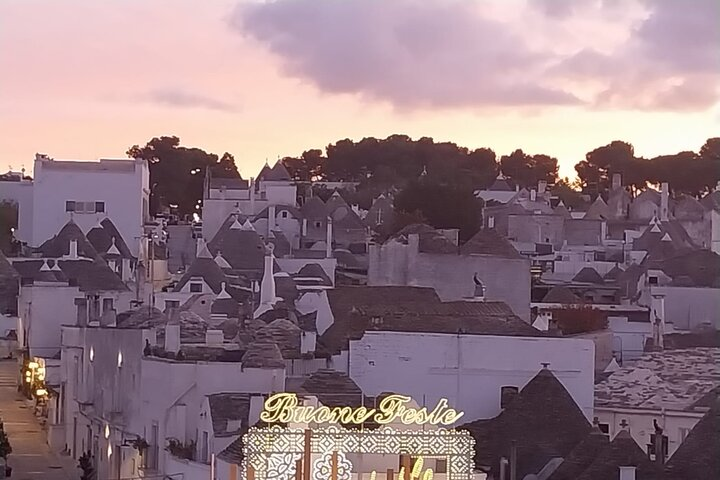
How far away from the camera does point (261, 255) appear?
31828 millimetres

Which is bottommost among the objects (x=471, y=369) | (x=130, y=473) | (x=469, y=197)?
(x=130, y=473)

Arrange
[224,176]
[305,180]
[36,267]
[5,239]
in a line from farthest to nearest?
[305,180]
[224,176]
[5,239]
[36,267]

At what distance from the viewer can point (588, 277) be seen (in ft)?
110

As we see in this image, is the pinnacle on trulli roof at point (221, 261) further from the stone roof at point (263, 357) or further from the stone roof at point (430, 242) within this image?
the stone roof at point (263, 357)

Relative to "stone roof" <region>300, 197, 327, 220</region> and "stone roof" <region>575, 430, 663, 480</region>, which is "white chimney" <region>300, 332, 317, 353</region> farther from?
"stone roof" <region>300, 197, 327, 220</region>

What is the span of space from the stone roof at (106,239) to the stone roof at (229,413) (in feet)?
55.2

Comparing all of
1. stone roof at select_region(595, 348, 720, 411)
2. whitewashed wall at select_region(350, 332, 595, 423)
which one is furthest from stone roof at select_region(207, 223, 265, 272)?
whitewashed wall at select_region(350, 332, 595, 423)

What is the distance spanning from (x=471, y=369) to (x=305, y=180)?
35017 mm

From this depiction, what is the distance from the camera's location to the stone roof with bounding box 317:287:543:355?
18172 millimetres

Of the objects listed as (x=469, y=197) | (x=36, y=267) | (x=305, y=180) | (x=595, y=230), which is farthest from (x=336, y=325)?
(x=305, y=180)

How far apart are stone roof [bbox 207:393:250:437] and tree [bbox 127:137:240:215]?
92.7ft

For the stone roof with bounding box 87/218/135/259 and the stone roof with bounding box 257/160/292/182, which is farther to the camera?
the stone roof with bounding box 257/160/292/182

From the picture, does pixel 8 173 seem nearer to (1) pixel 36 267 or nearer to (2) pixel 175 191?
(2) pixel 175 191

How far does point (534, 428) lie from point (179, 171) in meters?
31.1
